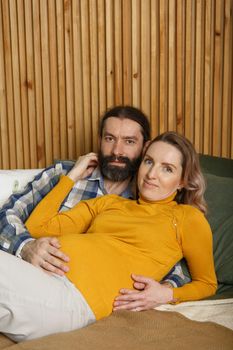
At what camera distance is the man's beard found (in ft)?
7.07

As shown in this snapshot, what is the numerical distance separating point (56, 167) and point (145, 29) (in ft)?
3.34

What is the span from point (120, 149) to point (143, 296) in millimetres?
720

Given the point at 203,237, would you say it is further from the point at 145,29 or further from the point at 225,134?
the point at 145,29

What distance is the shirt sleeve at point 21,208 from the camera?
1911 mm

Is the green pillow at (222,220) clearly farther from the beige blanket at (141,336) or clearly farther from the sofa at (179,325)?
the beige blanket at (141,336)

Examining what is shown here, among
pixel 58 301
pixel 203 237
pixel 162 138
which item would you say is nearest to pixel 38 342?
pixel 58 301

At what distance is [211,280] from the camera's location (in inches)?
71.4

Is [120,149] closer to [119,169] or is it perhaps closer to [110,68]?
[119,169]

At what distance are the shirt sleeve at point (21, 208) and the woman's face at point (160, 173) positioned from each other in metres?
0.47

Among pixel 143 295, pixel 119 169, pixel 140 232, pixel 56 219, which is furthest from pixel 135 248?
pixel 119 169

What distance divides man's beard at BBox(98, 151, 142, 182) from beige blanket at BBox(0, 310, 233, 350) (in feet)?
2.30

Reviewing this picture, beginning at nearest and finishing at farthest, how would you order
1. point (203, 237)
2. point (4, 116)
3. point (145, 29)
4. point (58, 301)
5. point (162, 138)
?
point (58, 301), point (203, 237), point (162, 138), point (145, 29), point (4, 116)

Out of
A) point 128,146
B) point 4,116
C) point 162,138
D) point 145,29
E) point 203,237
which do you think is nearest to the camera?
point 203,237

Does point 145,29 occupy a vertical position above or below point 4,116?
above
